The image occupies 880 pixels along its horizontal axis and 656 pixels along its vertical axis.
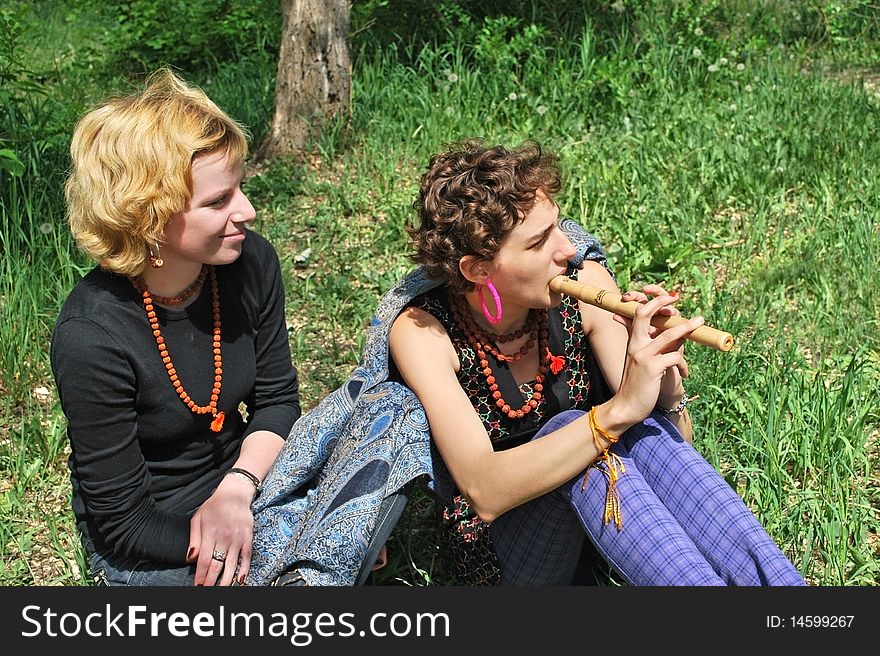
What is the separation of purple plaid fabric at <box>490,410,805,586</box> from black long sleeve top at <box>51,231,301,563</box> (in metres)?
0.70

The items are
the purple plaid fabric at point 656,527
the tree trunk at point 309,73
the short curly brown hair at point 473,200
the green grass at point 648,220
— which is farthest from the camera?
the tree trunk at point 309,73

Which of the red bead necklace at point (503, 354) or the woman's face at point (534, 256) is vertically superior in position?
the woman's face at point (534, 256)

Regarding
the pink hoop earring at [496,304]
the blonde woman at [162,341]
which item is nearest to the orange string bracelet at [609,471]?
the pink hoop earring at [496,304]

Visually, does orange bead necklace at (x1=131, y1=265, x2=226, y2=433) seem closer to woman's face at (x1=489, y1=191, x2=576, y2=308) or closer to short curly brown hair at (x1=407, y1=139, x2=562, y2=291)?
short curly brown hair at (x1=407, y1=139, x2=562, y2=291)

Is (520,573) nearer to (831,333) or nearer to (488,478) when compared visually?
(488,478)

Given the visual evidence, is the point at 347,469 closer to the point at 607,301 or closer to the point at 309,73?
the point at 607,301

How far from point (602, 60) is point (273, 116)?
1658mm

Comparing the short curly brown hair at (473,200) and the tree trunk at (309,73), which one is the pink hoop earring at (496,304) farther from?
the tree trunk at (309,73)

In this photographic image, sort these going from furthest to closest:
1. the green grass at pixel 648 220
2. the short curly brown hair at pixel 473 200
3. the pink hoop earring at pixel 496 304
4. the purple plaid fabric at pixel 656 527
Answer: the green grass at pixel 648 220
the pink hoop earring at pixel 496 304
the short curly brown hair at pixel 473 200
the purple plaid fabric at pixel 656 527

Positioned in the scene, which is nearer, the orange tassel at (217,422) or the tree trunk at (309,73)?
the orange tassel at (217,422)

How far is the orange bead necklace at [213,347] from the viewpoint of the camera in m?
2.33

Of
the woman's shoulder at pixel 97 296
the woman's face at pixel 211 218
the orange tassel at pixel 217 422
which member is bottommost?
the orange tassel at pixel 217 422

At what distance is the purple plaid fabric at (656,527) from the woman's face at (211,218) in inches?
33.5

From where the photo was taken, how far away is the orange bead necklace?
2326 mm
